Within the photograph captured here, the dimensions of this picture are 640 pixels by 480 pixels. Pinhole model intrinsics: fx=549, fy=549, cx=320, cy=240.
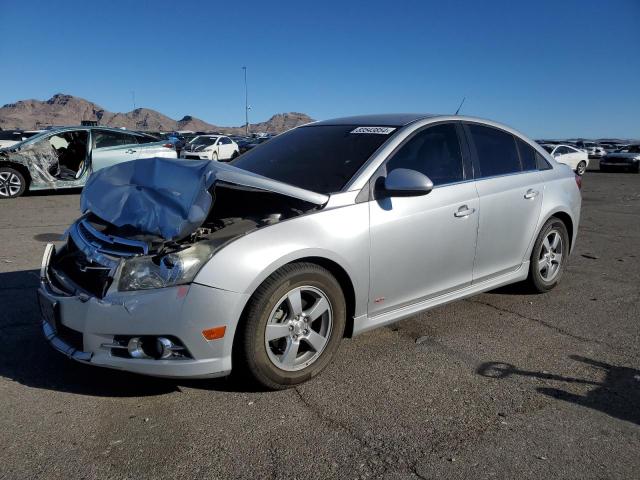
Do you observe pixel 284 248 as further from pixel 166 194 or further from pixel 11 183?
pixel 11 183

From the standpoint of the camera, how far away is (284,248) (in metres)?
3.06

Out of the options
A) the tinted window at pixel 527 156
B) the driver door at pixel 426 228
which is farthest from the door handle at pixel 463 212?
the tinted window at pixel 527 156

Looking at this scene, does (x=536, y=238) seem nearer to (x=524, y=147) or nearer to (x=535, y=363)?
(x=524, y=147)

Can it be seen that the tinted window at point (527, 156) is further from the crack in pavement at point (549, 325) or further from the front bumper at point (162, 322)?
the front bumper at point (162, 322)

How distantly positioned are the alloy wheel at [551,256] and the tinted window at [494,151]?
80 cm

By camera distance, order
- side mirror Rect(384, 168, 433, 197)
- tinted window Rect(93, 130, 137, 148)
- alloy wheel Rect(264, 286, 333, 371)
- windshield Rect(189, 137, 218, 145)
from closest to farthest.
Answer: alloy wheel Rect(264, 286, 333, 371)
side mirror Rect(384, 168, 433, 197)
tinted window Rect(93, 130, 137, 148)
windshield Rect(189, 137, 218, 145)

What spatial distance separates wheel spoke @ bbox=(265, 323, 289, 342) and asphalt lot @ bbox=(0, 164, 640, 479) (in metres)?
0.37

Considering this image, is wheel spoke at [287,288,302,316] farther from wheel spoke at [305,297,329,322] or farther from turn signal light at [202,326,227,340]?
turn signal light at [202,326,227,340]

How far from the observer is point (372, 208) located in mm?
3516

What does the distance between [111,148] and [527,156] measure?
9510 millimetres

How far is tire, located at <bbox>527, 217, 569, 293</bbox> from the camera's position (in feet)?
16.0

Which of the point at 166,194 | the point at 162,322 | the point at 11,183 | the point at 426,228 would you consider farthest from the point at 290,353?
the point at 11,183

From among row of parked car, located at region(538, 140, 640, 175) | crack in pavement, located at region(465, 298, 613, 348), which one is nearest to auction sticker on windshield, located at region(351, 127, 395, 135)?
crack in pavement, located at region(465, 298, 613, 348)

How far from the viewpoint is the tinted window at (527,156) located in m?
4.83
